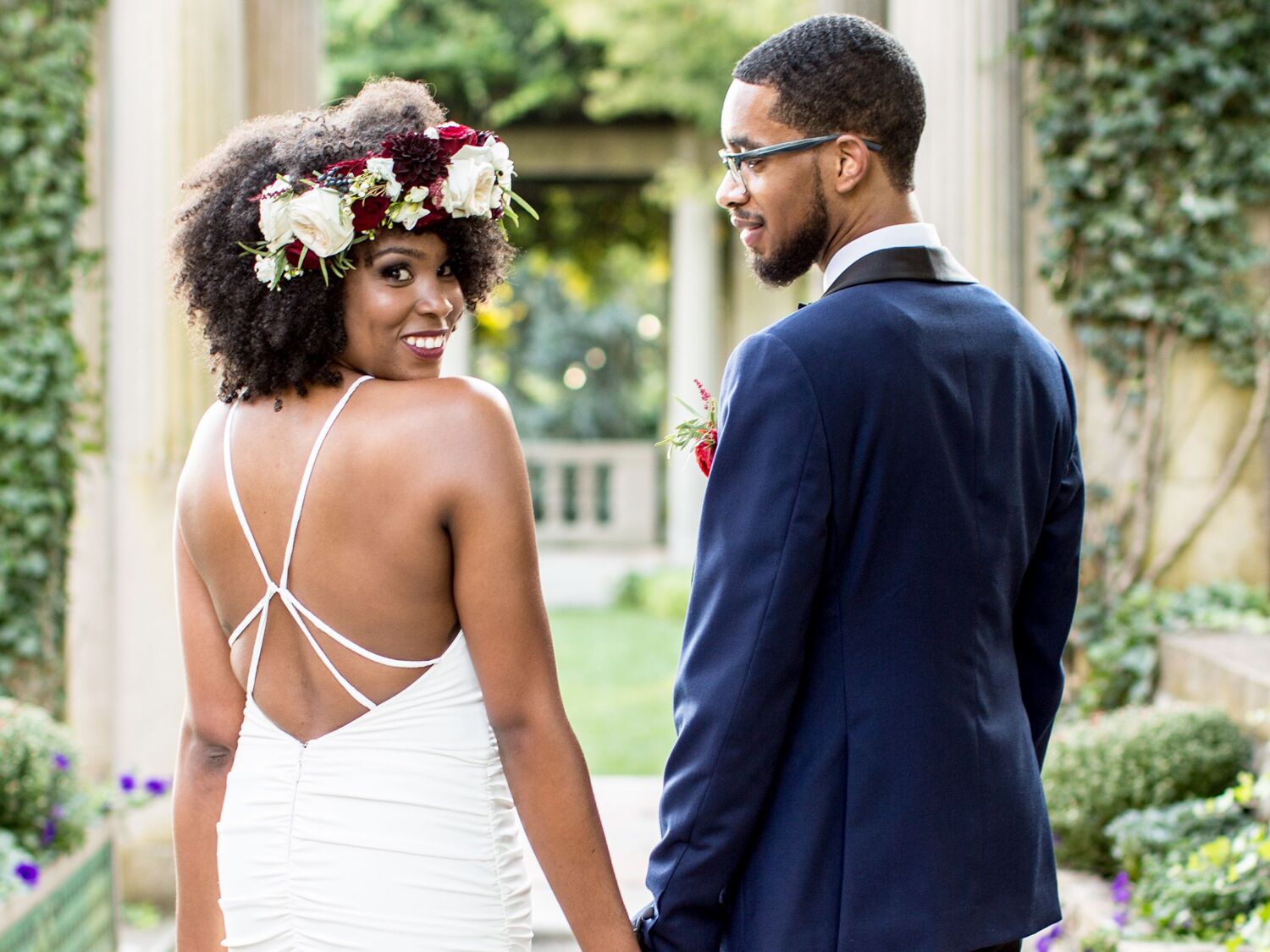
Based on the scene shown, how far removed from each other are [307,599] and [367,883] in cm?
36

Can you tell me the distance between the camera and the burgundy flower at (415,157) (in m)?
1.80

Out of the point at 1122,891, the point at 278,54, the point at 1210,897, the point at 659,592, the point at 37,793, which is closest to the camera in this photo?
the point at 1210,897

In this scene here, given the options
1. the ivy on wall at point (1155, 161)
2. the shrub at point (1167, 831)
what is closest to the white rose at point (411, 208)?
the shrub at point (1167, 831)

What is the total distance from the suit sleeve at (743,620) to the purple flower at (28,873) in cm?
236

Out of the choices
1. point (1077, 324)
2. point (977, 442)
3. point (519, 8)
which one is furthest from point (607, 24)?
point (977, 442)

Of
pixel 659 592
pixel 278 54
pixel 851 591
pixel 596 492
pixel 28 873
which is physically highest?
pixel 278 54

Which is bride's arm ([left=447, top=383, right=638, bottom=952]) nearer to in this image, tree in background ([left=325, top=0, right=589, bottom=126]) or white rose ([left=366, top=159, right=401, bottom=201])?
white rose ([left=366, top=159, right=401, bottom=201])

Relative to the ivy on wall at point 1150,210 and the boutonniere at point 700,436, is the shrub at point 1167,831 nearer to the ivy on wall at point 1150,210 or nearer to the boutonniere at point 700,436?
the ivy on wall at point 1150,210

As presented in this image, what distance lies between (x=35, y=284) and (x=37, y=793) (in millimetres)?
1829

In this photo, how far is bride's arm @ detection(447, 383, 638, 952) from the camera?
1.71 metres

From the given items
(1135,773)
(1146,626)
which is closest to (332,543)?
(1135,773)

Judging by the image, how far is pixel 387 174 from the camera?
178cm

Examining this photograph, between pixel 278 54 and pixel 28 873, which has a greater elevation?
pixel 278 54

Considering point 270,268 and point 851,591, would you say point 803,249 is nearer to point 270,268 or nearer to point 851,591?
point 851,591
